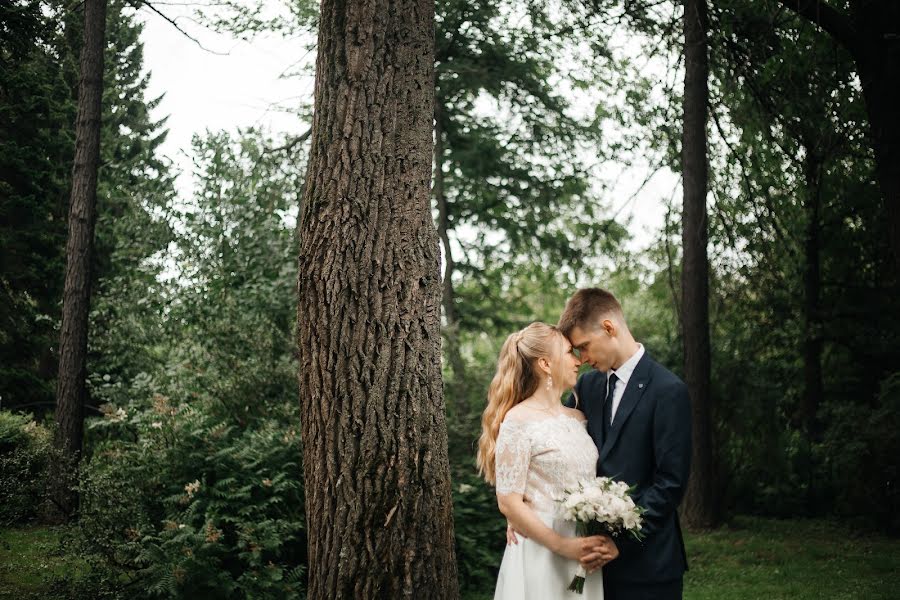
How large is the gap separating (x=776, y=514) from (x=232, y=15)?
1323cm

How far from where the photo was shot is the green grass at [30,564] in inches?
316

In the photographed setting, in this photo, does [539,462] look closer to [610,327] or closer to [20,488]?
[610,327]

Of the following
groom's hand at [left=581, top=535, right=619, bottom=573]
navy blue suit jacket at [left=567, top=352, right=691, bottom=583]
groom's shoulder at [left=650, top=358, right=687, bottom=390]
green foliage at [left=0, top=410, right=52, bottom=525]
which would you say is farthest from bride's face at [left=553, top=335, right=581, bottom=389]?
green foliage at [left=0, top=410, right=52, bottom=525]

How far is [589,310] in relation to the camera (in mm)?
4473

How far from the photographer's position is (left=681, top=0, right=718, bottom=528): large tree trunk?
11.7 metres

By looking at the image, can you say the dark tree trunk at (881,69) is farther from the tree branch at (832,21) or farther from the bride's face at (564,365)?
the bride's face at (564,365)

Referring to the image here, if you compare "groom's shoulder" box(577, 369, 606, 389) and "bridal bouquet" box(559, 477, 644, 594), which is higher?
"groom's shoulder" box(577, 369, 606, 389)

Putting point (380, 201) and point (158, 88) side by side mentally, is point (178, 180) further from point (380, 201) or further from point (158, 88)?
point (380, 201)

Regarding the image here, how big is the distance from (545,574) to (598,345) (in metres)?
1.26

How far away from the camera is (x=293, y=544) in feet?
25.0

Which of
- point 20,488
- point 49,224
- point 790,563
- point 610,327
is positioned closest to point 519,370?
point 610,327

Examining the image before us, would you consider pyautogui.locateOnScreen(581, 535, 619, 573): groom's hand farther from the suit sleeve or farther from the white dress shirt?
the white dress shirt

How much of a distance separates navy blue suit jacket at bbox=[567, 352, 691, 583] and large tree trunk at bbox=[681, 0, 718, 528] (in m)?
7.98

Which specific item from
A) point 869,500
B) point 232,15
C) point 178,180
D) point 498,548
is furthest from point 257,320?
point 869,500
